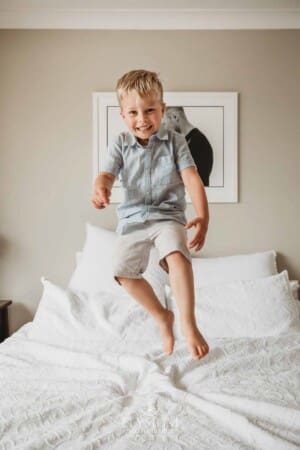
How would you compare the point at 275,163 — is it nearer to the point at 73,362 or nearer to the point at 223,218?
the point at 223,218

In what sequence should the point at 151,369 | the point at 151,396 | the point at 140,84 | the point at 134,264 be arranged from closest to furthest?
the point at 140,84
the point at 134,264
the point at 151,396
the point at 151,369

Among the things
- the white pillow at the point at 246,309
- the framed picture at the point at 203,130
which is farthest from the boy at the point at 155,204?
the framed picture at the point at 203,130

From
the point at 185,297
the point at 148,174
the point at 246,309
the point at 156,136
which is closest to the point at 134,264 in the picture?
the point at 185,297

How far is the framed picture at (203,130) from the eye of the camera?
3266mm

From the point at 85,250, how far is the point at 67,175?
0.56 m

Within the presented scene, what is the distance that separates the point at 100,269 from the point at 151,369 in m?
1.05

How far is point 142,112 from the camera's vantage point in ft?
A: 5.00

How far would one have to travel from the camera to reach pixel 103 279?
2.95 metres

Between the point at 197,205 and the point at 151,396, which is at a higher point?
the point at 197,205

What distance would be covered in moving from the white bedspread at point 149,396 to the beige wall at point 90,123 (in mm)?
1006

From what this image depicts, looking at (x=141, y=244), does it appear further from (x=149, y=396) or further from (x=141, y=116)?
(x=149, y=396)

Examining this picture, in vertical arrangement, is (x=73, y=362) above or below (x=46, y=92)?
below

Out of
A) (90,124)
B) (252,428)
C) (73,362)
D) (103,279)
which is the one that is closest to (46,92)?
(90,124)

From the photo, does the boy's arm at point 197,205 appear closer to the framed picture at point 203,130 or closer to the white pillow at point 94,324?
the white pillow at point 94,324
